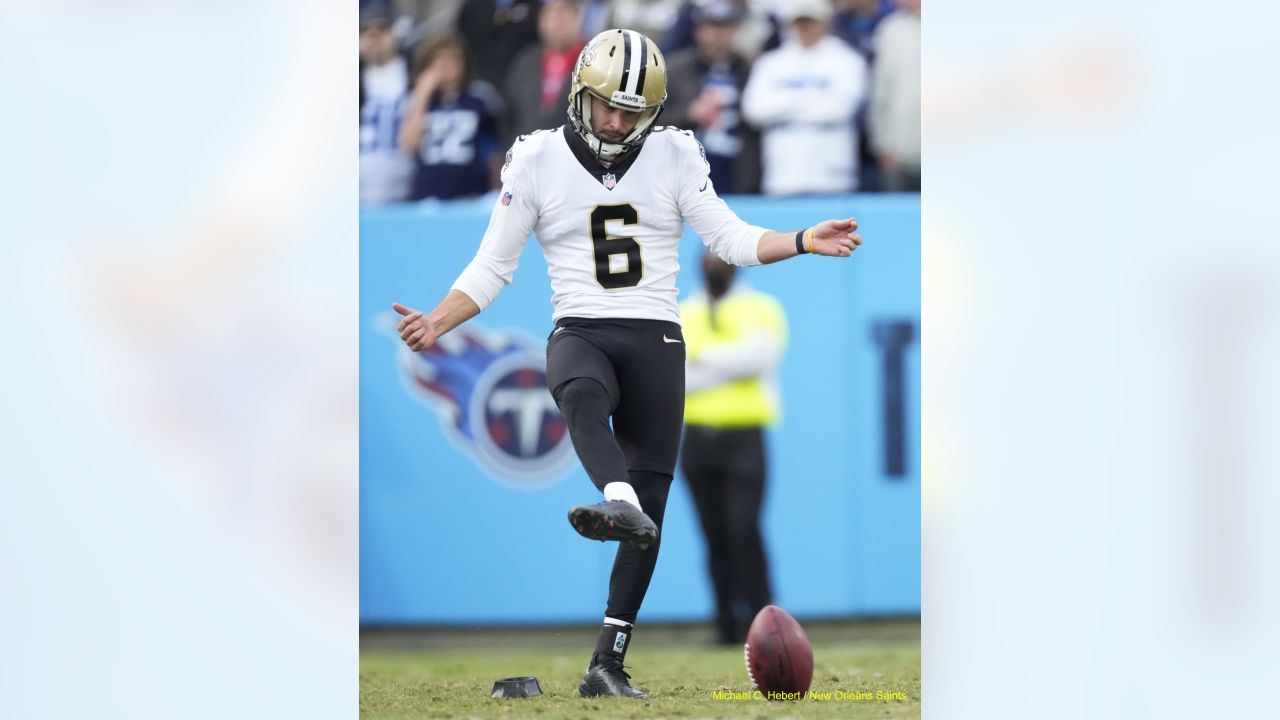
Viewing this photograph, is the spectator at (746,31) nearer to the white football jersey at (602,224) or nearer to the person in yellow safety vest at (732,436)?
the person in yellow safety vest at (732,436)

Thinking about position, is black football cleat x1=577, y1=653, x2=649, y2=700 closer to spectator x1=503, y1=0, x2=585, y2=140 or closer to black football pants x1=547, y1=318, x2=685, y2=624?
black football pants x1=547, y1=318, x2=685, y2=624

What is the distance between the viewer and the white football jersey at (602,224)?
455 centimetres

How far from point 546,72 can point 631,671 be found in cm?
240

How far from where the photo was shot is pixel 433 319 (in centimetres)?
446

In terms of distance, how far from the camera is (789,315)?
20.8 ft

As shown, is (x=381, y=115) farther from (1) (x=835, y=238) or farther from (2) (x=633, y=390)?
(1) (x=835, y=238)

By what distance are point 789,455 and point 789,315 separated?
1.85 feet

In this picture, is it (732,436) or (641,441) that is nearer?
(641,441)

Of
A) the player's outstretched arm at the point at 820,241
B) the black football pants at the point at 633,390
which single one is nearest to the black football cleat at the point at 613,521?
the black football pants at the point at 633,390

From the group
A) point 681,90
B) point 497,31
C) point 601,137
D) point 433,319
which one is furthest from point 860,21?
point 433,319

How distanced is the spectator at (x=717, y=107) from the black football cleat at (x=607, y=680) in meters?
2.23

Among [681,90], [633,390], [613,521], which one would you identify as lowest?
[613,521]
